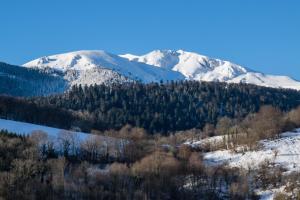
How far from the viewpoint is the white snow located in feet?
498

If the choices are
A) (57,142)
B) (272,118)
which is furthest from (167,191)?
(272,118)

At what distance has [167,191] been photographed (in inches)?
Result: 5103

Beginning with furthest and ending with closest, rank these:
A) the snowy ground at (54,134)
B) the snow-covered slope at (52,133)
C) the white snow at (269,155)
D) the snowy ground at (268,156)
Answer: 1. the snowy ground at (54,134)
2. the snow-covered slope at (52,133)
3. the white snow at (269,155)
4. the snowy ground at (268,156)

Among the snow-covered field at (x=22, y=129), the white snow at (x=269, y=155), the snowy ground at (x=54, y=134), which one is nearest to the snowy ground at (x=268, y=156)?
the white snow at (x=269, y=155)

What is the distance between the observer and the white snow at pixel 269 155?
5971 inches

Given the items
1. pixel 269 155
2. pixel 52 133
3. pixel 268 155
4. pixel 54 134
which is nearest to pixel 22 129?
pixel 52 133

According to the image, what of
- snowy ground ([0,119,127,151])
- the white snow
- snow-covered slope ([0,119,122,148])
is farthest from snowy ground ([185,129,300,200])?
snow-covered slope ([0,119,122,148])

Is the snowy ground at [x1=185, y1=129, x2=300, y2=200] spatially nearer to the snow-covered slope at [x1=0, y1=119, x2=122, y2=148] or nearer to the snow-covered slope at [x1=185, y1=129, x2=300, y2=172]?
the snow-covered slope at [x1=185, y1=129, x2=300, y2=172]

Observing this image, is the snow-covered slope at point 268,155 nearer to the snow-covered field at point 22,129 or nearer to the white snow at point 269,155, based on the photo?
the white snow at point 269,155

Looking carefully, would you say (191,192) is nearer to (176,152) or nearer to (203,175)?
(203,175)

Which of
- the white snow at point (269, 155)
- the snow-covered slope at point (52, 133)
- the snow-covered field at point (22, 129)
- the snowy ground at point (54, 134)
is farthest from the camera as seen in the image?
the snow-covered field at point (22, 129)

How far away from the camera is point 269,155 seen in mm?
156875

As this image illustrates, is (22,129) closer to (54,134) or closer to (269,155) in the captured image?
(54,134)

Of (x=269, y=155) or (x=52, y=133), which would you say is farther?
(x=52, y=133)
